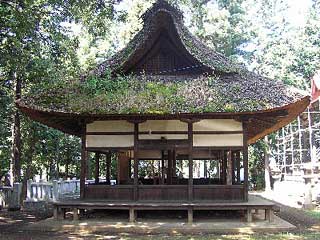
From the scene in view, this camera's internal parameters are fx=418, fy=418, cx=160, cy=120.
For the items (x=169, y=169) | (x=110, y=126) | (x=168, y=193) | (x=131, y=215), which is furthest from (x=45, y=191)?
(x=168, y=193)

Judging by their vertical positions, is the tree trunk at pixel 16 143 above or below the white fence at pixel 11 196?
above

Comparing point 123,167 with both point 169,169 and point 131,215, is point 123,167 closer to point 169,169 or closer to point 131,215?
point 169,169

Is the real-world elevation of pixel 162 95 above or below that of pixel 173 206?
above

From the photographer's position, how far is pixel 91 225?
1198cm

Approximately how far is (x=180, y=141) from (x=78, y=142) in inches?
682

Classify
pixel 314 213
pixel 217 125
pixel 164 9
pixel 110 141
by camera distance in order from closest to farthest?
pixel 217 125, pixel 110 141, pixel 164 9, pixel 314 213

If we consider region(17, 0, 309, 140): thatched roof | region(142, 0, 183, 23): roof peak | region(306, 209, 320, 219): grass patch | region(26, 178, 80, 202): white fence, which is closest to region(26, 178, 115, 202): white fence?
region(26, 178, 80, 202): white fence

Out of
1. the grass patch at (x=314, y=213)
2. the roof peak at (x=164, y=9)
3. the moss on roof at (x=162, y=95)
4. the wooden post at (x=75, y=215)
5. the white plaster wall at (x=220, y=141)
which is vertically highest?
the roof peak at (x=164, y=9)

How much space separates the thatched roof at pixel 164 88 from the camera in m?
12.5

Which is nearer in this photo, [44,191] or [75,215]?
[75,215]

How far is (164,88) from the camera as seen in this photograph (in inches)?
530

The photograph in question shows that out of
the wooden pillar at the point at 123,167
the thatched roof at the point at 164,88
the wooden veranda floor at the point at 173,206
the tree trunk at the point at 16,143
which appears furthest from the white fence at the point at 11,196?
the wooden veranda floor at the point at 173,206

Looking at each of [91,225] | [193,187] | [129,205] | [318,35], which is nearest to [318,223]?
[193,187]

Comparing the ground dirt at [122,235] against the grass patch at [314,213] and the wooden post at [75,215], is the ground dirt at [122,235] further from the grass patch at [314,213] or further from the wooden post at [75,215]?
the grass patch at [314,213]
